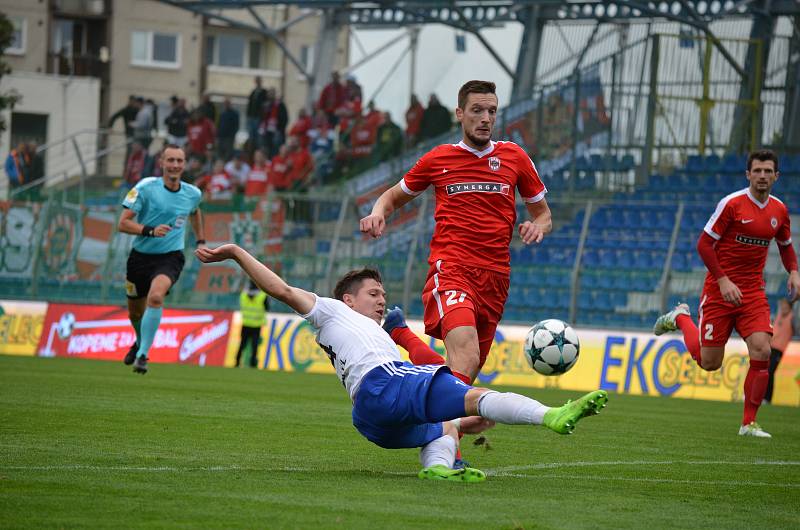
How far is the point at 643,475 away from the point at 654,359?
1179cm

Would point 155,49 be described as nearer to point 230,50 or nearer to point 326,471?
point 230,50

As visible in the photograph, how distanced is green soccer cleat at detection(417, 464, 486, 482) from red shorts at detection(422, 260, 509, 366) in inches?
43.8

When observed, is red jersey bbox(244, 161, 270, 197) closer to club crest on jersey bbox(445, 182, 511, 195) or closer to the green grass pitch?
the green grass pitch

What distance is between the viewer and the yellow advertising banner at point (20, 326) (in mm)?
24359

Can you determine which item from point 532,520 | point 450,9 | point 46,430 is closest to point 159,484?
point 532,520

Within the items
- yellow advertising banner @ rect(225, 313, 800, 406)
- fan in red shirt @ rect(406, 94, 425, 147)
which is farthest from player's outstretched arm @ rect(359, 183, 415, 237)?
fan in red shirt @ rect(406, 94, 425, 147)

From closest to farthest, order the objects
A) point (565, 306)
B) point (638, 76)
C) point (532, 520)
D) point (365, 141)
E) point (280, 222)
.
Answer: point (532, 520)
point (565, 306)
point (280, 222)
point (638, 76)
point (365, 141)

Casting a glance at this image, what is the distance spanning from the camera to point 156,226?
15180mm

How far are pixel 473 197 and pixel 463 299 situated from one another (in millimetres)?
A: 751

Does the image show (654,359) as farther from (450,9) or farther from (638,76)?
(450,9)

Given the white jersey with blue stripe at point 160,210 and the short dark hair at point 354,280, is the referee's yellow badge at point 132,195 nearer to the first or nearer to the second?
the white jersey with blue stripe at point 160,210

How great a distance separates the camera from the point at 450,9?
3144cm

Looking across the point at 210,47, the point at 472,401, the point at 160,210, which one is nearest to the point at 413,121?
the point at 160,210

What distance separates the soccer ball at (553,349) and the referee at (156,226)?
6310 mm
